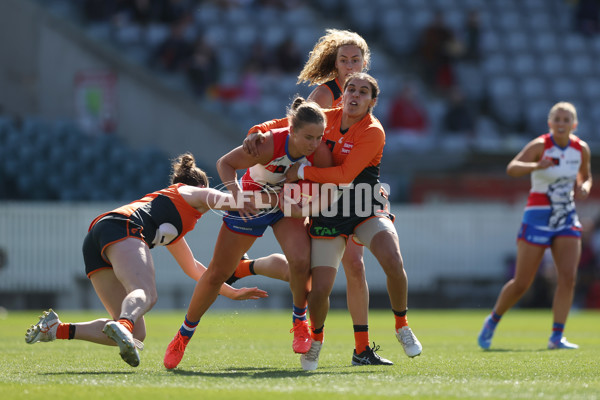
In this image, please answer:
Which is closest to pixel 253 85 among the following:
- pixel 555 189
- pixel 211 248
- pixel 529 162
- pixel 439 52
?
pixel 211 248

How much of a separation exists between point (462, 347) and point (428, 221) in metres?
9.45

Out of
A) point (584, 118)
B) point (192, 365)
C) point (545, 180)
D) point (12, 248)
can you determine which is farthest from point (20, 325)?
point (584, 118)

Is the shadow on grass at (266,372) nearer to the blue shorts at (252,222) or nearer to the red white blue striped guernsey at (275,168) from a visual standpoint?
the blue shorts at (252,222)

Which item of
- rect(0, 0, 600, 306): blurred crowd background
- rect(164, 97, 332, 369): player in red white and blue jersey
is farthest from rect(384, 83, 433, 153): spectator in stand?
rect(164, 97, 332, 369): player in red white and blue jersey

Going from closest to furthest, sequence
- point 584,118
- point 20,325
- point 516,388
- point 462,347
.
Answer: point 516,388 → point 462,347 → point 20,325 → point 584,118

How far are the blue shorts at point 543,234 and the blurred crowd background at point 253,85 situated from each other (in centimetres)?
883

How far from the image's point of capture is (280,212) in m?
6.95

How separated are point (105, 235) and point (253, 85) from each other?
13.0 m

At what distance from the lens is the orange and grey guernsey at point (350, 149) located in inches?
265

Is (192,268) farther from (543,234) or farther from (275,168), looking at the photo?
(543,234)

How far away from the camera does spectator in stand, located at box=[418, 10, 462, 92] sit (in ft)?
69.5

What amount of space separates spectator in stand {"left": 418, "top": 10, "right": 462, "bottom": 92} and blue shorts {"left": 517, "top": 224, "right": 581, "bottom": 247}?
12.4 meters

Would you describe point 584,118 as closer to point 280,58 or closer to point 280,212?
point 280,58

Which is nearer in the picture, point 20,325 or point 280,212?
point 280,212
